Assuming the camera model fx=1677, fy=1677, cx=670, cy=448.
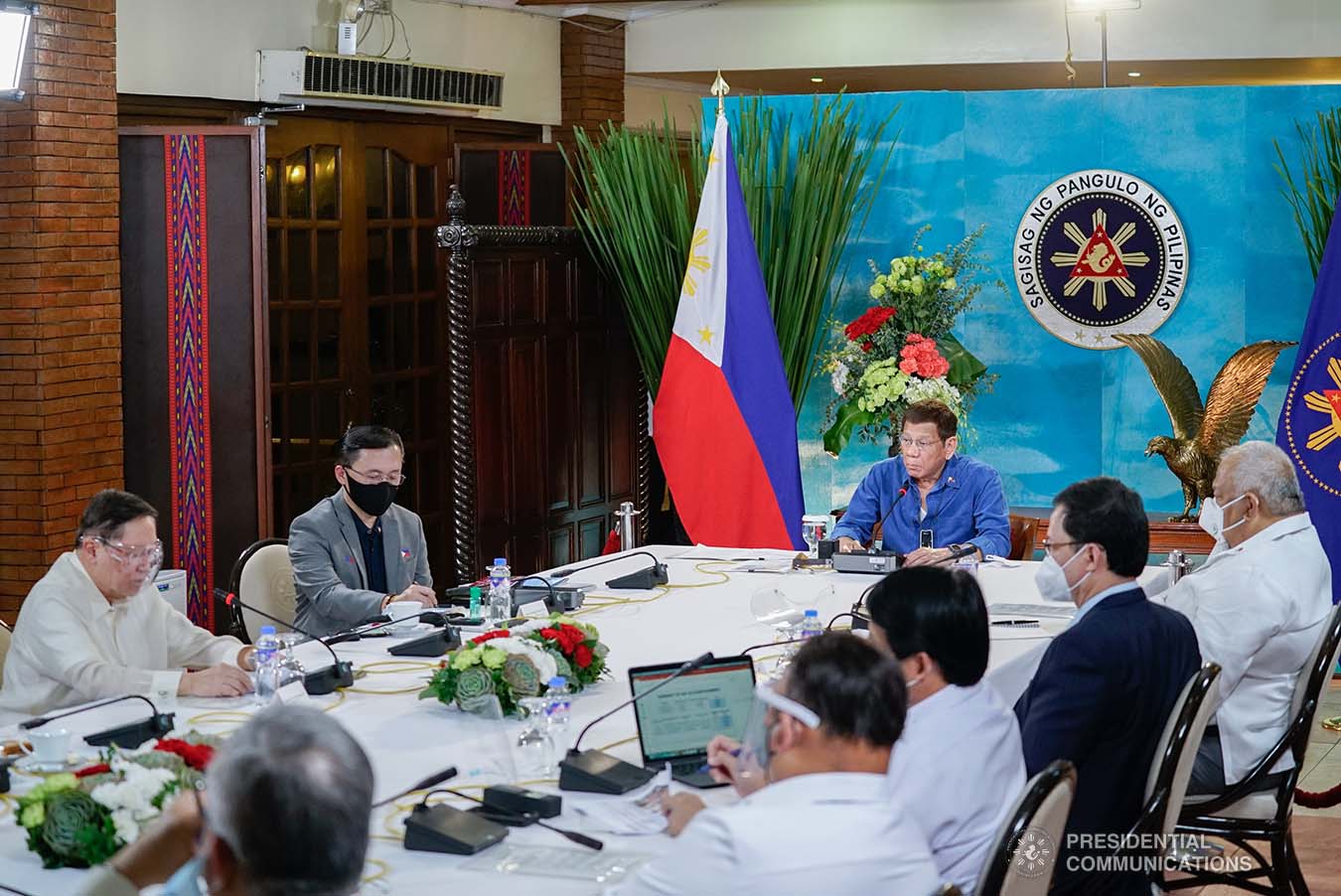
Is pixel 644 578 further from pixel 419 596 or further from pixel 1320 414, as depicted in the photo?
pixel 1320 414

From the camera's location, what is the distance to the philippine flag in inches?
273

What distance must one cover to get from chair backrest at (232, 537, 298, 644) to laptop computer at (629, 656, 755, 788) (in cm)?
198

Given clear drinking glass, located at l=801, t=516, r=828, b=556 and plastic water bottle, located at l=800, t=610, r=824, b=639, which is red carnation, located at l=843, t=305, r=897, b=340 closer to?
clear drinking glass, located at l=801, t=516, r=828, b=556

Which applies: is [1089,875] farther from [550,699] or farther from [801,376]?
[801,376]

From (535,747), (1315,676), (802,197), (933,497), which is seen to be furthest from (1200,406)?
(535,747)

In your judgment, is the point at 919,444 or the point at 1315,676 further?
the point at 919,444

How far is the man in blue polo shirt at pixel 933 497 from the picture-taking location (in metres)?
5.43

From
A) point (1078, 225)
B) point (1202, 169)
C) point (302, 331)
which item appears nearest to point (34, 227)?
point (302, 331)

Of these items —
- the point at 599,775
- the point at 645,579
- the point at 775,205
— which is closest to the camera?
the point at 599,775

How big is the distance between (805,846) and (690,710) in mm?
1055

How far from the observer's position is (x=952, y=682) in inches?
110

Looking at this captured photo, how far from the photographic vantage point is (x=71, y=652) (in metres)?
3.58

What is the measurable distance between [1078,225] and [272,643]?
4.65m

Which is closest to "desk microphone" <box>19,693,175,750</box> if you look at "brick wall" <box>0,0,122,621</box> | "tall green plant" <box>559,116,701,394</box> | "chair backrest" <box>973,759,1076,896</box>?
"chair backrest" <box>973,759,1076,896</box>
